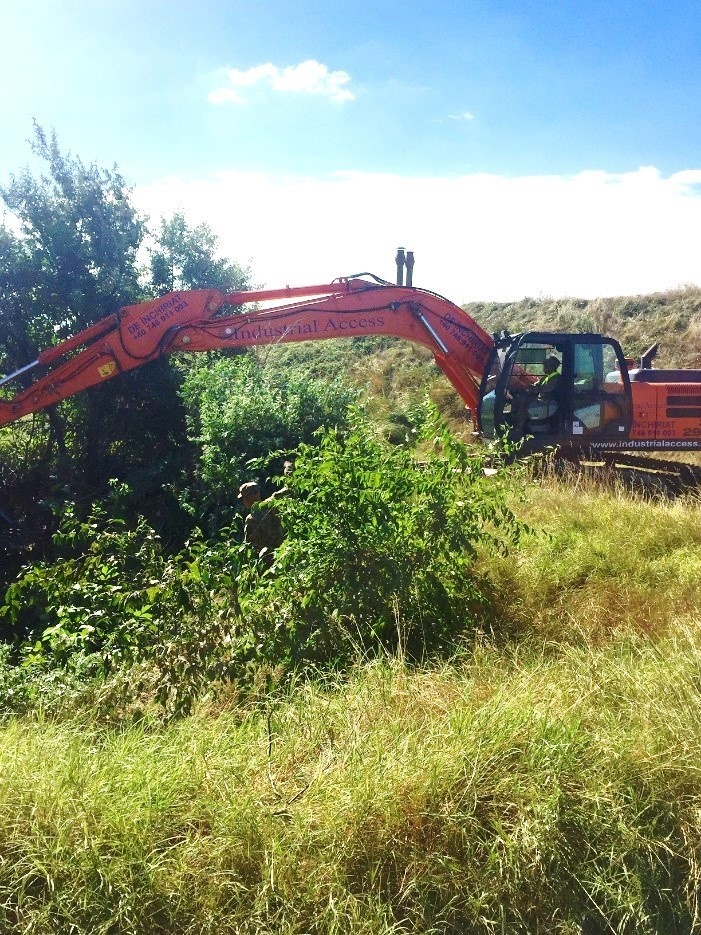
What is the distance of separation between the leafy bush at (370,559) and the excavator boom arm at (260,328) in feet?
17.3

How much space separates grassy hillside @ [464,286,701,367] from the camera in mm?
17845

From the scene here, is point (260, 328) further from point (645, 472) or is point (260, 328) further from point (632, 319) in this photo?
Result: point (632, 319)

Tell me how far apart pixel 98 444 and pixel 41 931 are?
8702mm

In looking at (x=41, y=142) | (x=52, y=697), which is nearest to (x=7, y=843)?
(x=52, y=697)

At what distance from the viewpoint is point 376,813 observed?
2.43m

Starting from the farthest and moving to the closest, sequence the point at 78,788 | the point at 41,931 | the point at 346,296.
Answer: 1. the point at 346,296
2. the point at 78,788
3. the point at 41,931

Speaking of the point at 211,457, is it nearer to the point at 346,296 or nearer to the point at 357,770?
the point at 346,296

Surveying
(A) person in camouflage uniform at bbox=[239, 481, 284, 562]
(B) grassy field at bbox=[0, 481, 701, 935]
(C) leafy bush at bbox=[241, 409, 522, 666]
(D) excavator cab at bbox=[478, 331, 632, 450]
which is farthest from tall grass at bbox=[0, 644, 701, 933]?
(D) excavator cab at bbox=[478, 331, 632, 450]

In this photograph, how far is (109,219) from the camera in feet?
35.6

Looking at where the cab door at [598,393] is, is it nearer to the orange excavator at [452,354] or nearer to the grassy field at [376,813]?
the orange excavator at [452,354]

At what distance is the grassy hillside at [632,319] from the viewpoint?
17.8 m

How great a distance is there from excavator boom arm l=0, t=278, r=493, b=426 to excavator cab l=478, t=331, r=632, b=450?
74 cm

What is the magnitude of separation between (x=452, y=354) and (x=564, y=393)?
1666mm

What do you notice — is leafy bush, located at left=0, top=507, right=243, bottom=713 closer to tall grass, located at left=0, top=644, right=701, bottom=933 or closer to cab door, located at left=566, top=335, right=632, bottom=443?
tall grass, located at left=0, top=644, right=701, bottom=933
